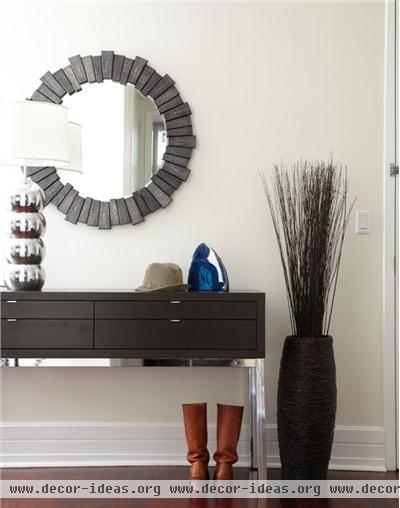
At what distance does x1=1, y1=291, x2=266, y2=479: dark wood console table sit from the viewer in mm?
2859

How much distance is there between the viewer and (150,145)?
129 inches

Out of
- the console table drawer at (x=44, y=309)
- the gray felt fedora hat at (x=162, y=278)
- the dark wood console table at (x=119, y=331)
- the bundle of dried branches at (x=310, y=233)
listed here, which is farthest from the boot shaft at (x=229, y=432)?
the console table drawer at (x=44, y=309)

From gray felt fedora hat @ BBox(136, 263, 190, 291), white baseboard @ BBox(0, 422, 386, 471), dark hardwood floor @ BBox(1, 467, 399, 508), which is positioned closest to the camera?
dark hardwood floor @ BBox(1, 467, 399, 508)

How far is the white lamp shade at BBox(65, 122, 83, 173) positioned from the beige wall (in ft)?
1.11

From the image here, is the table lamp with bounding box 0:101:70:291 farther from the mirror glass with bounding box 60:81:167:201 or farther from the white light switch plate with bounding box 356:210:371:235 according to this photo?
the white light switch plate with bounding box 356:210:371:235

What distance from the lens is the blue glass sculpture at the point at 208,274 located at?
303 centimetres

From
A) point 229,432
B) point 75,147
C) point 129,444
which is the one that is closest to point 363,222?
point 229,432

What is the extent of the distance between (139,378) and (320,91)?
1583 mm

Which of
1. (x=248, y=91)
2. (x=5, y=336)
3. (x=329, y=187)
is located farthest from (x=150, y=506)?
(x=248, y=91)

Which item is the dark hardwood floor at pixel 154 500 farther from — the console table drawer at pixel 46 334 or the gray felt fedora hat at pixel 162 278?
the gray felt fedora hat at pixel 162 278

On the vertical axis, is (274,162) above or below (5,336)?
above

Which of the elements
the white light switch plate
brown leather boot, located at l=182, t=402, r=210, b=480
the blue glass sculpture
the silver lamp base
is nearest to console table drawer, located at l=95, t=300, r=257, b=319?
the blue glass sculpture

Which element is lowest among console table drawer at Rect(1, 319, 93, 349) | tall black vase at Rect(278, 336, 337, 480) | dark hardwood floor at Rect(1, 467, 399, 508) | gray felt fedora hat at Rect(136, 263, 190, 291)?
dark hardwood floor at Rect(1, 467, 399, 508)

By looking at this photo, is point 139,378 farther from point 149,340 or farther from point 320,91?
point 320,91
